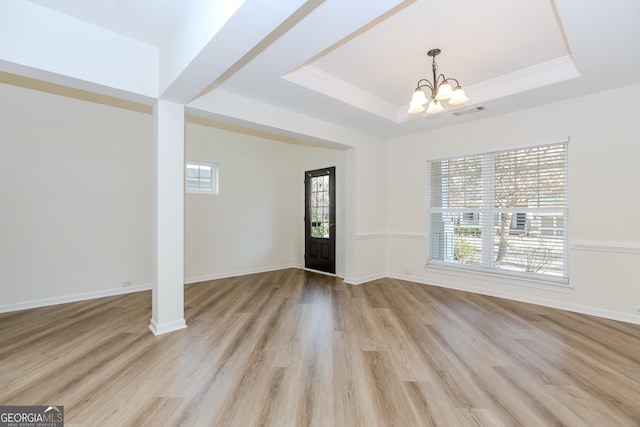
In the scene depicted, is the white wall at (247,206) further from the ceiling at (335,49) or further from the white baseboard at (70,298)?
the ceiling at (335,49)

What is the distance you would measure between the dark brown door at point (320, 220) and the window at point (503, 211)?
1.89 m

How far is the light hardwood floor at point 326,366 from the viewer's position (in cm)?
174

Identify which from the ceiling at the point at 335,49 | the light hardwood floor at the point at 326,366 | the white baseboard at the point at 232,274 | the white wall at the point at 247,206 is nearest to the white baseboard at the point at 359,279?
the white wall at the point at 247,206

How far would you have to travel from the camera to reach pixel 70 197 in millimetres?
3869

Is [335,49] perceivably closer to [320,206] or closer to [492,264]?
[320,206]

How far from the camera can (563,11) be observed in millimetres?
2025

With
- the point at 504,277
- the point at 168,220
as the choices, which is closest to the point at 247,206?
the point at 168,220

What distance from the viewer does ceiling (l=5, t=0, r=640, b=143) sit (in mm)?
1982

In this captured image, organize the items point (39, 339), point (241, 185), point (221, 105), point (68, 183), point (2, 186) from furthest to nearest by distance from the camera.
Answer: point (241, 185) < point (68, 183) < point (2, 186) < point (221, 105) < point (39, 339)

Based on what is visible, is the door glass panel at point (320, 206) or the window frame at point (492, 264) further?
the door glass panel at point (320, 206)

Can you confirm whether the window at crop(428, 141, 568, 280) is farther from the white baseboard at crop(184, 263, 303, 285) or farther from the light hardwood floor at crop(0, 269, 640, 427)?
the white baseboard at crop(184, 263, 303, 285)

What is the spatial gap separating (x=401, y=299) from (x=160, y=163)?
3.54 metres

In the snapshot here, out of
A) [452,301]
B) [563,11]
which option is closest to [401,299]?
[452,301]

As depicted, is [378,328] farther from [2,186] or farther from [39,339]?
[2,186]
